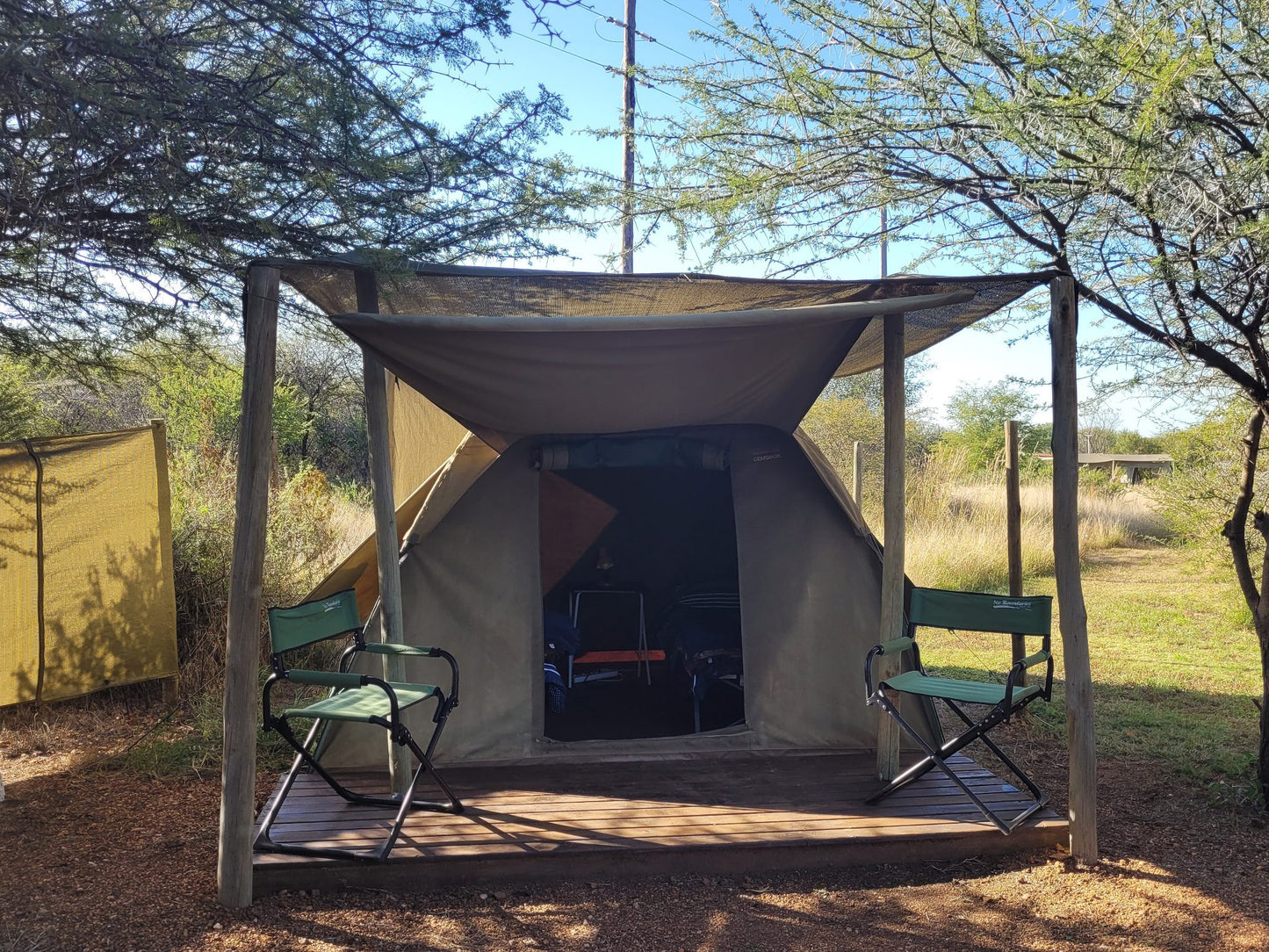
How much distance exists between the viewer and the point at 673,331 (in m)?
3.18

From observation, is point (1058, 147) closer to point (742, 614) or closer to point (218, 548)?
point (742, 614)

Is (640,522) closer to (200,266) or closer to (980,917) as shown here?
(200,266)

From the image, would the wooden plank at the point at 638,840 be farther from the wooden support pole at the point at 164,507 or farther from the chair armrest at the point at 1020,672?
the wooden support pole at the point at 164,507

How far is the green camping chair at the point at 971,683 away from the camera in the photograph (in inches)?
128

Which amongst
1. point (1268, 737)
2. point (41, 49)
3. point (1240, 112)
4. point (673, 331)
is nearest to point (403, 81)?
point (41, 49)

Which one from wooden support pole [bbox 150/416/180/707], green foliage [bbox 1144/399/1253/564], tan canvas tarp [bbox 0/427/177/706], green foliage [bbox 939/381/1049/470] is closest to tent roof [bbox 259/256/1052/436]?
wooden support pole [bbox 150/416/180/707]

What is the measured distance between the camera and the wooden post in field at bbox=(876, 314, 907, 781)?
3.72m

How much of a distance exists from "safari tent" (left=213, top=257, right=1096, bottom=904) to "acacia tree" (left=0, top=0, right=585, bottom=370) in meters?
0.35

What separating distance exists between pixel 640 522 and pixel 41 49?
161 inches

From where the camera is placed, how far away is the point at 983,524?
34.9ft

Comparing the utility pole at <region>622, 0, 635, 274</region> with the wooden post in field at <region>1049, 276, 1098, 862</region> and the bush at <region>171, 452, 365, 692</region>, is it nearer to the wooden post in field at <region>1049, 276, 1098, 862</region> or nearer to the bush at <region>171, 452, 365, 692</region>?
the wooden post in field at <region>1049, 276, 1098, 862</region>

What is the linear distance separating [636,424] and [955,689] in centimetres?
166

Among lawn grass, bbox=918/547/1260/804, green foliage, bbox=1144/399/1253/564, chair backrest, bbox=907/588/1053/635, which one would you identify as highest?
green foliage, bbox=1144/399/1253/564

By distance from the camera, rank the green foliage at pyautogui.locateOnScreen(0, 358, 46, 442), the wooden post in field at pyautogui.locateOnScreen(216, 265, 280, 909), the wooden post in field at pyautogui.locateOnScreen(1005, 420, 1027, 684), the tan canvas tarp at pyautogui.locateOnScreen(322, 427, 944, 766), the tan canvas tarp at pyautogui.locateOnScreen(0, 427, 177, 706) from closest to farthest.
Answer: the wooden post in field at pyautogui.locateOnScreen(216, 265, 280, 909)
the tan canvas tarp at pyautogui.locateOnScreen(322, 427, 944, 766)
the tan canvas tarp at pyautogui.locateOnScreen(0, 427, 177, 706)
the wooden post in field at pyautogui.locateOnScreen(1005, 420, 1027, 684)
the green foliage at pyautogui.locateOnScreen(0, 358, 46, 442)
